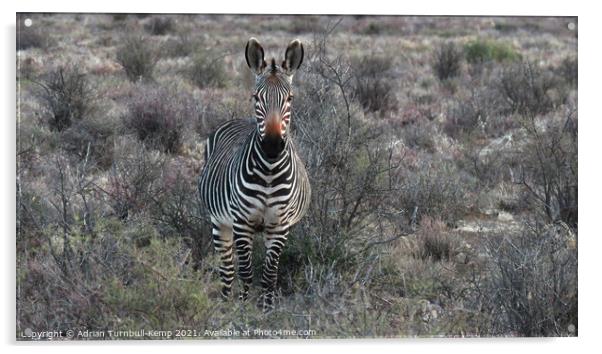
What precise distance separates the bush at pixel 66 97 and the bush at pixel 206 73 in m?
1.41

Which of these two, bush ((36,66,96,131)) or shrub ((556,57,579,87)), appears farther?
shrub ((556,57,579,87))

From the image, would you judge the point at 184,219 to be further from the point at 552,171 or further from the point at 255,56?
the point at 552,171

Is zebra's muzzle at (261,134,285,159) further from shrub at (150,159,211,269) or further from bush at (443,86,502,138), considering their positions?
bush at (443,86,502,138)

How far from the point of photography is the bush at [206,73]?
32.6ft

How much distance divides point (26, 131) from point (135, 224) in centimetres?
107

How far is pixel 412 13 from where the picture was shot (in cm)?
572

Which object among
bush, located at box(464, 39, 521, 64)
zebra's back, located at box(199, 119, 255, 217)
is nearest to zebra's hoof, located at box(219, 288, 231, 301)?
zebra's back, located at box(199, 119, 255, 217)

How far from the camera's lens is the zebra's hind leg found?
6.16 meters

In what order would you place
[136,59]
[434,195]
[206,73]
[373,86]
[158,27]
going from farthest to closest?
1. [373,86]
2. [206,73]
3. [136,59]
4. [158,27]
5. [434,195]

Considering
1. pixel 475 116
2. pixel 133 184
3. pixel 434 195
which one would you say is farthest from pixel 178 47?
pixel 434 195

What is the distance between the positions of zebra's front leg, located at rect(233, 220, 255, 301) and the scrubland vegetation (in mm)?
272

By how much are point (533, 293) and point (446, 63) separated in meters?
6.66

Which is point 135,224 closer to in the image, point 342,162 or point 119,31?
point 342,162
